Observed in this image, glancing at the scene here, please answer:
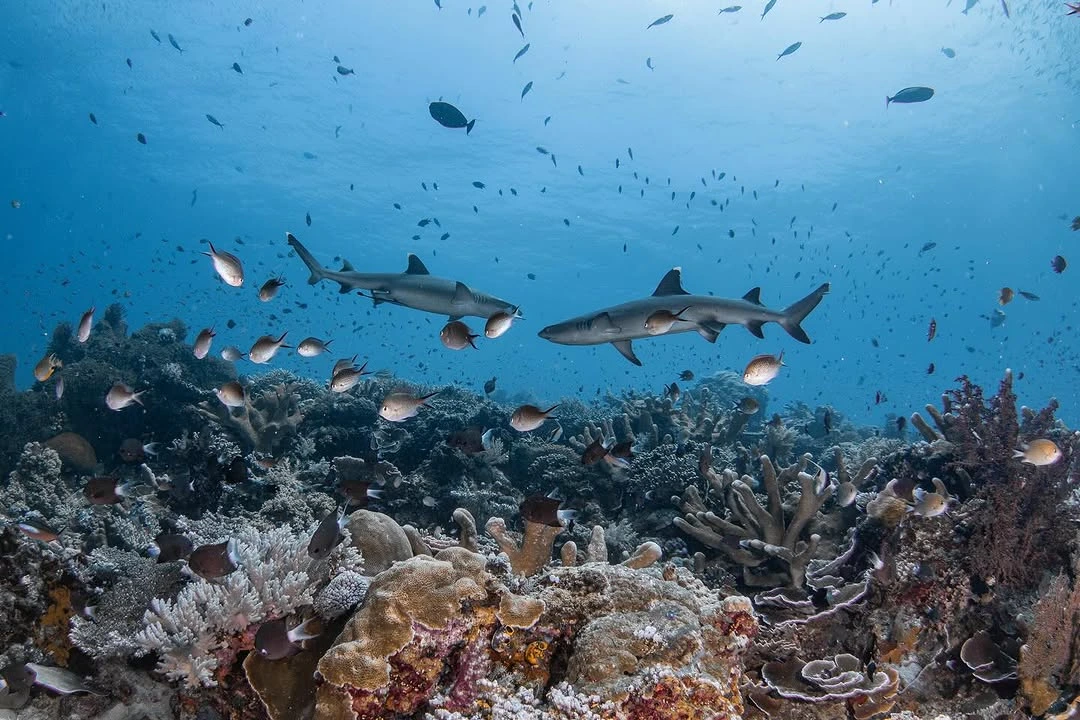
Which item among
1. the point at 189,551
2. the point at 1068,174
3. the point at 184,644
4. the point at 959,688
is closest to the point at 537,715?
the point at 184,644

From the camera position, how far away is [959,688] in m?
4.40

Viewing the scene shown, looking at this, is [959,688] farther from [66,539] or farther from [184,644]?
[66,539]

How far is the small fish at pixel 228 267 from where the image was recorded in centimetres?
681

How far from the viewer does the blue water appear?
37562mm

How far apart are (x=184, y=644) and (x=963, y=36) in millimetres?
51022

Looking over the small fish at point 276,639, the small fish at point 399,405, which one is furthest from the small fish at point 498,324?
the small fish at point 276,639

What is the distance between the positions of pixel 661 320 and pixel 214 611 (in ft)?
16.1

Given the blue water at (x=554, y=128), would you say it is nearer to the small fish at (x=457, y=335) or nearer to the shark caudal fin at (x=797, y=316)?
the small fish at (x=457, y=335)

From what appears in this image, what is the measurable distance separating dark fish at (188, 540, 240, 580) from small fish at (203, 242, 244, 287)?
4180mm

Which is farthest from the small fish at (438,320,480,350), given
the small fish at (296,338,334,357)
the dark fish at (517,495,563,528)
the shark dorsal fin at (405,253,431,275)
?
the shark dorsal fin at (405,253,431,275)

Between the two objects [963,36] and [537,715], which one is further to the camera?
[963,36]

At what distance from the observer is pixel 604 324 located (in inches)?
260

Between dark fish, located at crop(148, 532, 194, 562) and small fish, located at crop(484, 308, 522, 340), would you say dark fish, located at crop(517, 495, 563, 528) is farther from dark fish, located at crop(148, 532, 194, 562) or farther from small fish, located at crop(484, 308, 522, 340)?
dark fish, located at crop(148, 532, 194, 562)

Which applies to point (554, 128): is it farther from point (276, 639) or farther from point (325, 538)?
point (276, 639)
